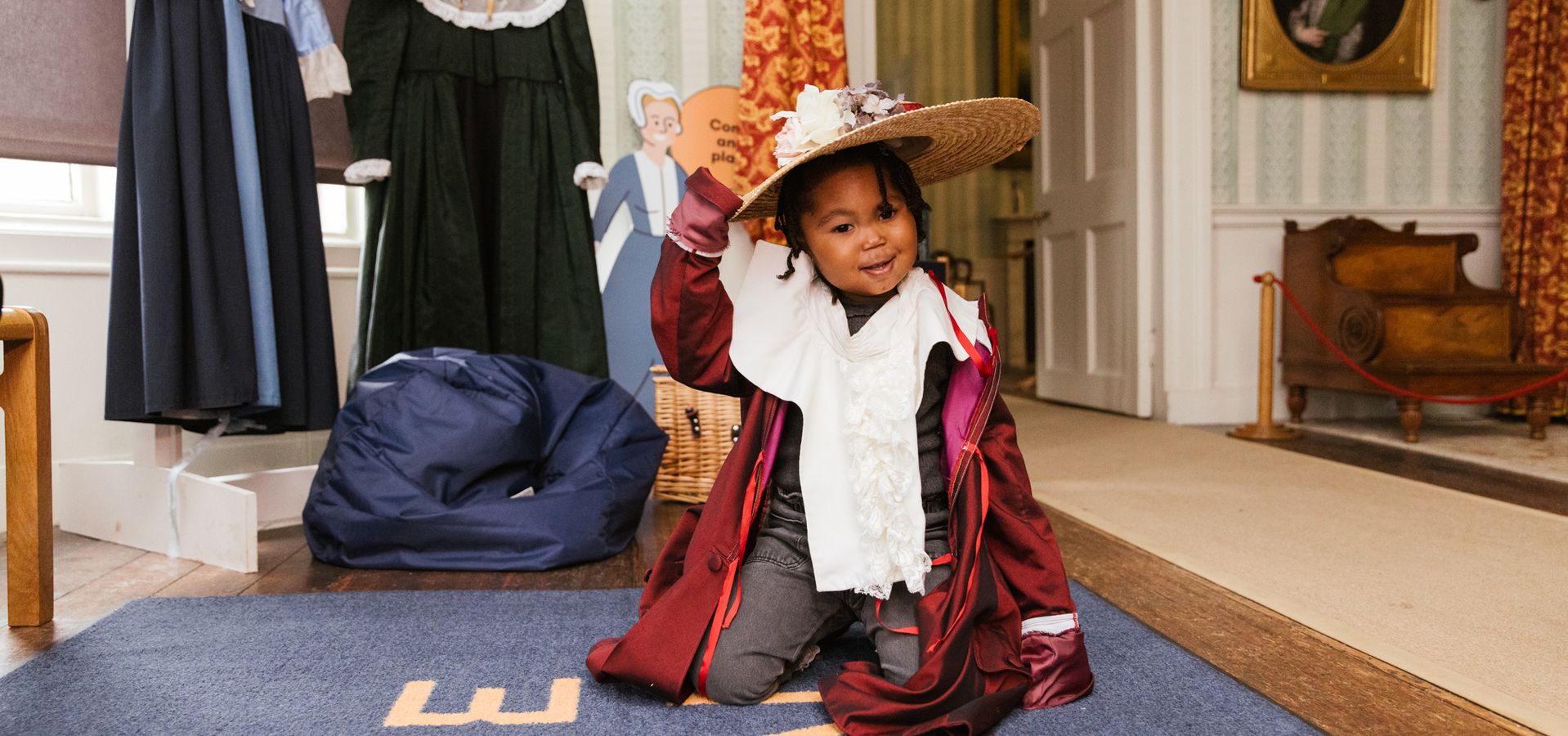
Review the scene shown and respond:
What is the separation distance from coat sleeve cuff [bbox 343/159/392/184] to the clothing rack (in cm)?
72

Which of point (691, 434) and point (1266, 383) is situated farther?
point (1266, 383)

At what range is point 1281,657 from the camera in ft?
4.53

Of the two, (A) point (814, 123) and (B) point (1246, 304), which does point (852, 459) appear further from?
(B) point (1246, 304)

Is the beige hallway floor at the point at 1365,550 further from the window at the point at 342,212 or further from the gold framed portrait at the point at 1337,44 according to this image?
the window at the point at 342,212

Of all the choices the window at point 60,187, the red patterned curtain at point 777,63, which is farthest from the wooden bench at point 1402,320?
the window at point 60,187

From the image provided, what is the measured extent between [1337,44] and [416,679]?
13.7ft

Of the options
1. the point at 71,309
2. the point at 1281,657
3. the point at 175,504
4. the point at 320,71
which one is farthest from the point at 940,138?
the point at 71,309

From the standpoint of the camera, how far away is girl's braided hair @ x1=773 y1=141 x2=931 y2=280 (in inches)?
50.9

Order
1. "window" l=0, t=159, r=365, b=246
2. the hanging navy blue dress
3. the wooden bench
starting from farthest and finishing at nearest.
→ 1. the wooden bench
2. "window" l=0, t=159, r=365, b=246
3. the hanging navy blue dress

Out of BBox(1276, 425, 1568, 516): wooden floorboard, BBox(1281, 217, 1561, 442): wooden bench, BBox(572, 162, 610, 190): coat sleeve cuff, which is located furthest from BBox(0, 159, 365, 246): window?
BBox(1281, 217, 1561, 442): wooden bench

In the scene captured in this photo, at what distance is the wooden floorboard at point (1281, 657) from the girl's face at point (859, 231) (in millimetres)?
626

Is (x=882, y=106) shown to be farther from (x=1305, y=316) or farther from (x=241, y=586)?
(x=1305, y=316)

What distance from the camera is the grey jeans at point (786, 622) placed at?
1243 millimetres

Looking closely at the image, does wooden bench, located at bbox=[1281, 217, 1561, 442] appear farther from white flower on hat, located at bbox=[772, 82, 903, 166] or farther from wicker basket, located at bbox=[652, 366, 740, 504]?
white flower on hat, located at bbox=[772, 82, 903, 166]
